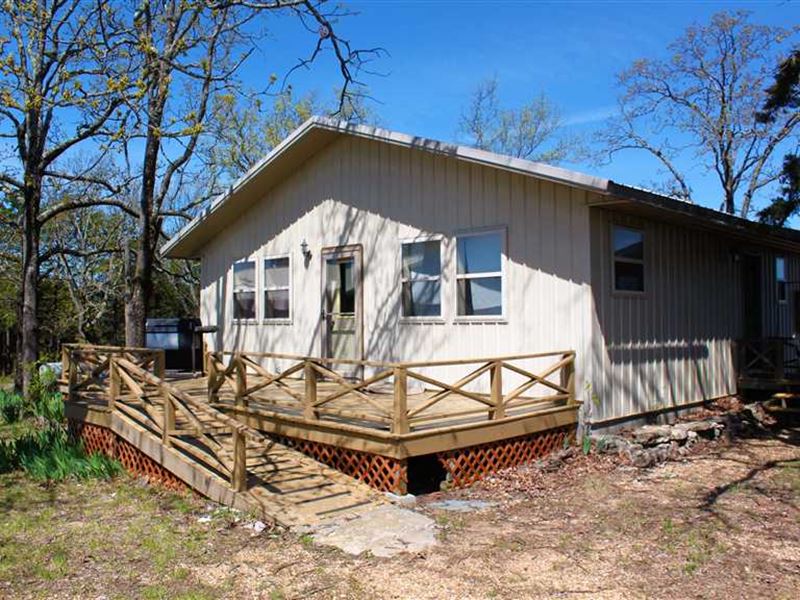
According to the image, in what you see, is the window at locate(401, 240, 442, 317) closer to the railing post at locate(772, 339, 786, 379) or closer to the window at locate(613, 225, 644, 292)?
the window at locate(613, 225, 644, 292)

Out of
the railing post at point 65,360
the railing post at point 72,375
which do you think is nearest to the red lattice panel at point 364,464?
the railing post at point 72,375

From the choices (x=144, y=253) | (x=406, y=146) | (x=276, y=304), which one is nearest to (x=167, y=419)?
(x=406, y=146)

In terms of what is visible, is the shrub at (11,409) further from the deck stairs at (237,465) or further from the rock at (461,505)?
the rock at (461,505)

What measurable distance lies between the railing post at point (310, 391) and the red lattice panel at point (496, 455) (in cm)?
162

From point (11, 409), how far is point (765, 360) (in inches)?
525

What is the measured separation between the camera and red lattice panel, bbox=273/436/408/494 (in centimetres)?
730

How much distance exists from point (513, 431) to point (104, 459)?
5073mm

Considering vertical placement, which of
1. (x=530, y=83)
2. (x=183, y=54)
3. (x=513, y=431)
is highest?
(x=530, y=83)

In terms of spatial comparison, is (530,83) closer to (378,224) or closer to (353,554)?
(378,224)

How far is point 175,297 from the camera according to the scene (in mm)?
31469

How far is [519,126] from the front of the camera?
31891mm

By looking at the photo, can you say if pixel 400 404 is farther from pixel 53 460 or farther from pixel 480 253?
pixel 53 460

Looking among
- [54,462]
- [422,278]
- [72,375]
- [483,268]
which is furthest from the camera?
[72,375]

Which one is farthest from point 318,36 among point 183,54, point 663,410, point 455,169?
point 663,410
